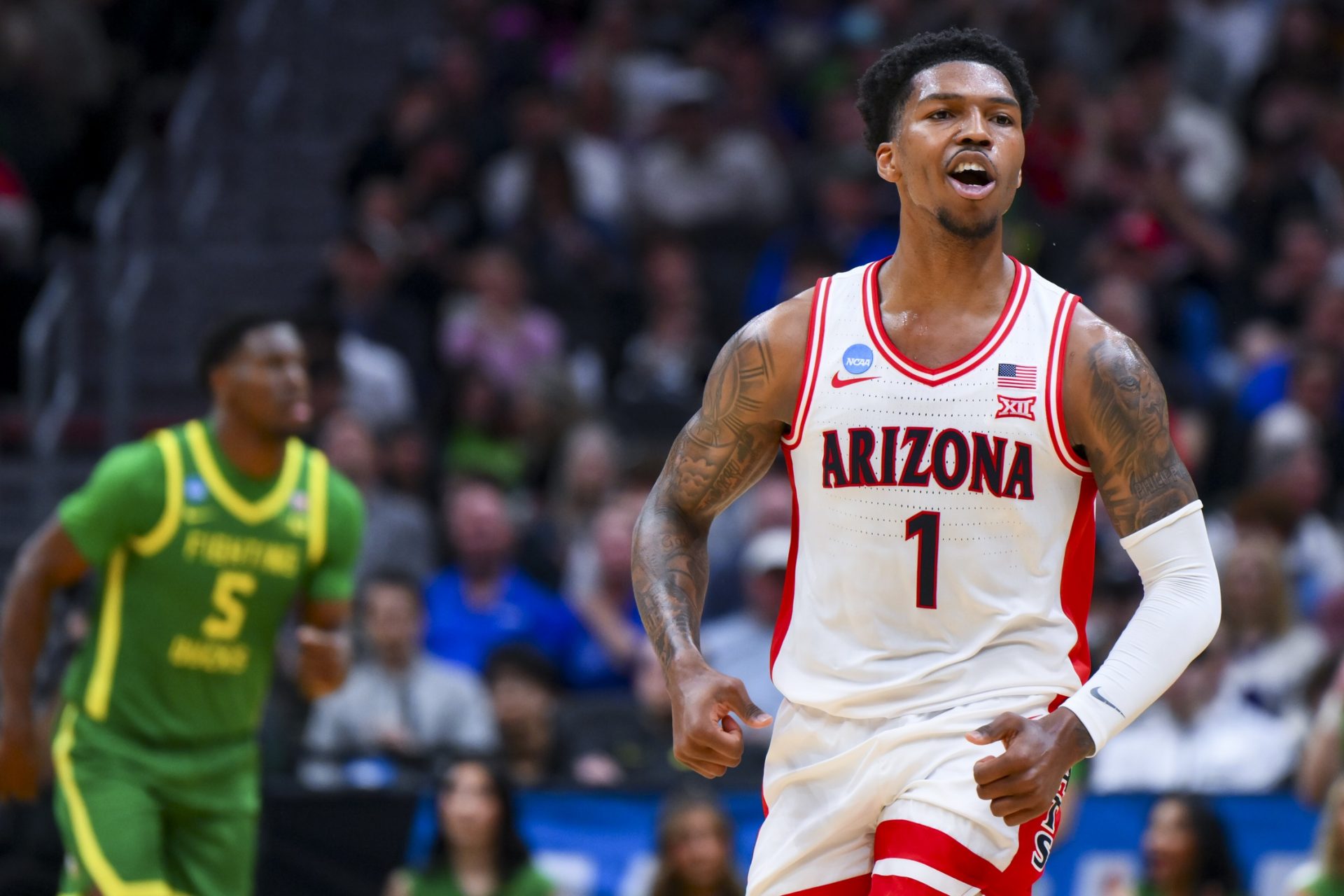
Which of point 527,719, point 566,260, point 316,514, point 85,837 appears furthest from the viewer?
point 566,260

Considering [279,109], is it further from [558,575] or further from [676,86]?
[558,575]

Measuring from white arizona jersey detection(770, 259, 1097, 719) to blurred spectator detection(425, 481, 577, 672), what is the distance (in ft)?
19.0

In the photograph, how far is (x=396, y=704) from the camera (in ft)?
29.8

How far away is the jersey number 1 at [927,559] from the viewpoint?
412 cm

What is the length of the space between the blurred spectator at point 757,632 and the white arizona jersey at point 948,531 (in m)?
4.96

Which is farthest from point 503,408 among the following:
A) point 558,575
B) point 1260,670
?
point 1260,670

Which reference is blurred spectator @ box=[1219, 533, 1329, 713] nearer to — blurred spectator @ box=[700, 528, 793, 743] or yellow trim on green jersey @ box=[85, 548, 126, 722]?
blurred spectator @ box=[700, 528, 793, 743]

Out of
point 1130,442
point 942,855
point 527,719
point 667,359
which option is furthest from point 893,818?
point 667,359

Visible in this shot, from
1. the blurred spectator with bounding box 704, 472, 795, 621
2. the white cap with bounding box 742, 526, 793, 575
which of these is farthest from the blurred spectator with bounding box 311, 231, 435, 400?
the white cap with bounding box 742, 526, 793, 575

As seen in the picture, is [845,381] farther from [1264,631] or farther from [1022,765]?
[1264,631]

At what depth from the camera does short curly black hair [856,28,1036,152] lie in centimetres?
432

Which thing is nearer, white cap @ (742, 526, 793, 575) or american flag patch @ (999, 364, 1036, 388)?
american flag patch @ (999, 364, 1036, 388)

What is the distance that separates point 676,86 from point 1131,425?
10.1m

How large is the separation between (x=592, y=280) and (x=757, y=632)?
3.64 metres
